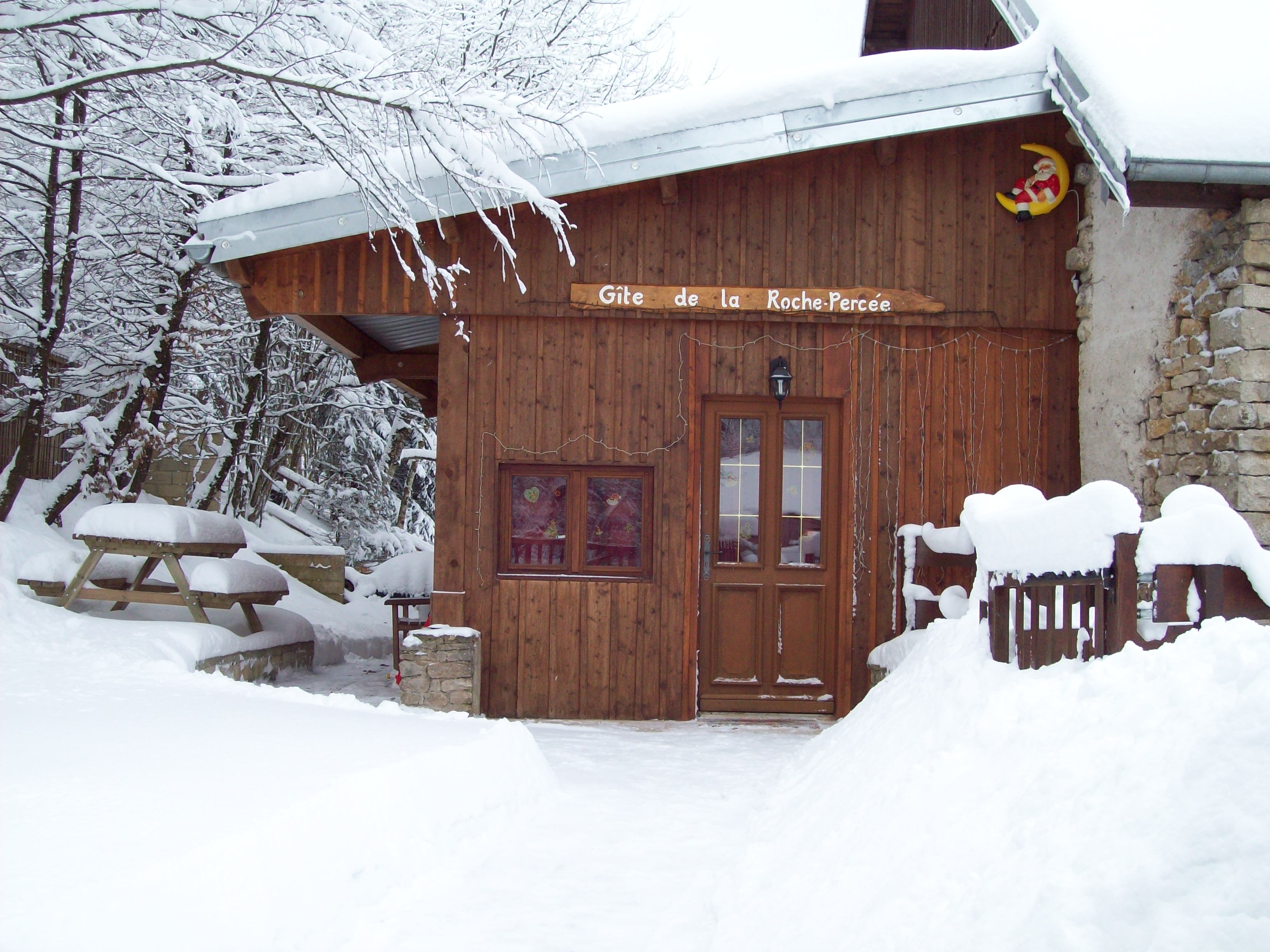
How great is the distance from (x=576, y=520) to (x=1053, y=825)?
5.51 meters

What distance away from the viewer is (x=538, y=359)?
798cm

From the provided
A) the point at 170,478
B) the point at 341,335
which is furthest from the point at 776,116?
the point at 170,478

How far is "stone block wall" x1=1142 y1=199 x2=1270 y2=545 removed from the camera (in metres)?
6.26

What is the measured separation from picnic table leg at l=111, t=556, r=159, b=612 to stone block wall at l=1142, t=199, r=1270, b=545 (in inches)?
310

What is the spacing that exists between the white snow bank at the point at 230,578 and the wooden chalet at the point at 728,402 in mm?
1977

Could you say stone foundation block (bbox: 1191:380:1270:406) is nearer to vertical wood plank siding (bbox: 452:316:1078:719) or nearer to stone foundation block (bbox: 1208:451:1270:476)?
stone foundation block (bbox: 1208:451:1270:476)

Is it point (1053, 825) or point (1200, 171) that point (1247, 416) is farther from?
point (1053, 825)

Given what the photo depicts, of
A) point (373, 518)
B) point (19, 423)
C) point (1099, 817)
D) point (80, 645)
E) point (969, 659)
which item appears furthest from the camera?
point (373, 518)

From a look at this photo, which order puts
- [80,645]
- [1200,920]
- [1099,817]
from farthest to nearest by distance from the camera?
[80,645]
[1099,817]
[1200,920]

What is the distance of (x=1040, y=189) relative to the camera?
8008mm

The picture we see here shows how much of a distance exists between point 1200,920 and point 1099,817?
1.70 ft

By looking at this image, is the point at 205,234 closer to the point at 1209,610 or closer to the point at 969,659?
the point at 969,659

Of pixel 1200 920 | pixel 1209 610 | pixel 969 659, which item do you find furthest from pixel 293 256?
pixel 1200 920

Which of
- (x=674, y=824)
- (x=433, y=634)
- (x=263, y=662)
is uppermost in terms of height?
(x=433, y=634)
